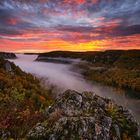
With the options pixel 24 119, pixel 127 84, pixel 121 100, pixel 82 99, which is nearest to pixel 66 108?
pixel 82 99

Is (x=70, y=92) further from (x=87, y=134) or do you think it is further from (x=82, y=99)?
(x=87, y=134)

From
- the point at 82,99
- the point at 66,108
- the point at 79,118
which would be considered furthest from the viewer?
the point at 82,99

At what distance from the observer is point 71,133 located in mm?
13391

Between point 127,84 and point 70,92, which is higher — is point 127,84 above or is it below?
below

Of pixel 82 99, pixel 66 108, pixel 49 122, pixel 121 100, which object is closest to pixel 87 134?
pixel 49 122

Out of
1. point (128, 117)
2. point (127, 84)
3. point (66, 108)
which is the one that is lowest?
point (127, 84)

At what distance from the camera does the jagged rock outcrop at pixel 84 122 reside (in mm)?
13508

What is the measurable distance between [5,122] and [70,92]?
5.27 metres

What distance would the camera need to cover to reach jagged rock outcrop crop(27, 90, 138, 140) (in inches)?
532

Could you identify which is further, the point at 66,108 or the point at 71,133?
the point at 66,108

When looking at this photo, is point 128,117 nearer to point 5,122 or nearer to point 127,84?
point 5,122

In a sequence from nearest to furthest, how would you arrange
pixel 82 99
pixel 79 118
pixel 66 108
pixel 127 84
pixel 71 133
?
pixel 71 133 → pixel 79 118 → pixel 66 108 → pixel 82 99 → pixel 127 84

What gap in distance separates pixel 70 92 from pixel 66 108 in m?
1.78

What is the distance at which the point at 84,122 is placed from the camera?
46.1 ft
